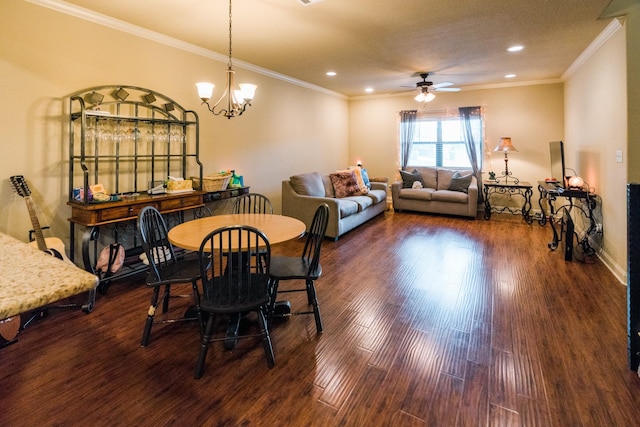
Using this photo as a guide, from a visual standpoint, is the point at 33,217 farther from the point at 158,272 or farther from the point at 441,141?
the point at 441,141

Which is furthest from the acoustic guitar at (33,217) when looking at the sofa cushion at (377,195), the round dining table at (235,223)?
the sofa cushion at (377,195)

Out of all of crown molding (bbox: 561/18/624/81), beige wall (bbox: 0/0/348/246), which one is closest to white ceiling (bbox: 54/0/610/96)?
crown molding (bbox: 561/18/624/81)

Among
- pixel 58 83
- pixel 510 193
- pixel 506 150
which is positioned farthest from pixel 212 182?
pixel 510 193

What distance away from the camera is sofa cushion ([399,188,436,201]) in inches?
263

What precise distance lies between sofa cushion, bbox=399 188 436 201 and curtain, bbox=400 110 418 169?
982 millimetres

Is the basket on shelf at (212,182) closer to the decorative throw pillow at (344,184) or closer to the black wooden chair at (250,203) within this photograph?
the black wooden chair at (250,203)

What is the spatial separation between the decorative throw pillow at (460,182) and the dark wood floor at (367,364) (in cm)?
335

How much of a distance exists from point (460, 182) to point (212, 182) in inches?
190

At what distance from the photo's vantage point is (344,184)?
6102 millimetres

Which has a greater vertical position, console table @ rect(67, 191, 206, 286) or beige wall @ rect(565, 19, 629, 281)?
beige wall @ rect(565, 19, 629, 281)

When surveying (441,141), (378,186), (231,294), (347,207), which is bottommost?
(231,294)

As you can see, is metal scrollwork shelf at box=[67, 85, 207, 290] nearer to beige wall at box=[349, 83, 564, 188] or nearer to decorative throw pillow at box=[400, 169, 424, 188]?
decorative throw pillow at box=[400, 169, 424, 188]

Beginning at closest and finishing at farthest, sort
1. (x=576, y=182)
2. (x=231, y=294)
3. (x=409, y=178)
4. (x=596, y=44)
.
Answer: (x=231, y=294), (x=596, y=44), (x=576, y=182), (x=409, y=178)

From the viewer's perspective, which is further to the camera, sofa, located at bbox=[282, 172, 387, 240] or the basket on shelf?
sofa, located at bbox=[282, 172, 387, 240]
